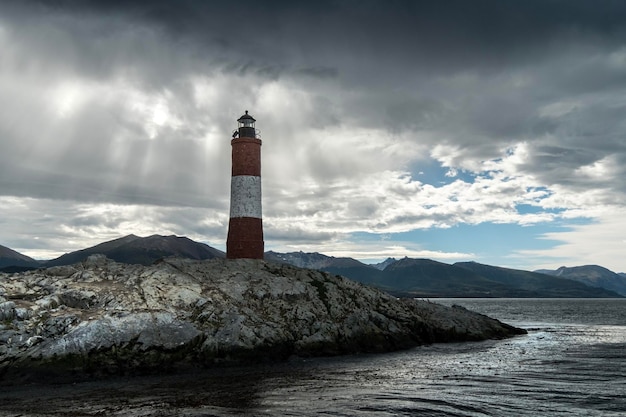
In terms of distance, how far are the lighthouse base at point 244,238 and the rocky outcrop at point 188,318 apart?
271cm

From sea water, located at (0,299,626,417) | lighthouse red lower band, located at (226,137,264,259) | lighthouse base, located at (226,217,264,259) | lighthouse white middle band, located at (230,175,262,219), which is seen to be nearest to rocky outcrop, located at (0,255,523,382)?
→ sea water, located at (0,299,626,417)

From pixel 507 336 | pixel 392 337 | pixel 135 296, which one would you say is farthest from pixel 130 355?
pixel 507 336

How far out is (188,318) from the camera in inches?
1556

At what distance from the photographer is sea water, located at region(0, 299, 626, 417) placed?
2356 centimetres

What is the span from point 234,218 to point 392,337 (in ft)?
65.1

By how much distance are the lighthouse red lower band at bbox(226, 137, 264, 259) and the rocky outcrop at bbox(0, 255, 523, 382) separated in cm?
315

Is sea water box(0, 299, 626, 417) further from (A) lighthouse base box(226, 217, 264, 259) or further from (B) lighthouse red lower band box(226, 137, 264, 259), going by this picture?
(B) lighthouse red lower band box(226, 137, 264, 259)

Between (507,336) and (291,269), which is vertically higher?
(291,269)

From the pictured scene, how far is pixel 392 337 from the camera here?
1901 inches

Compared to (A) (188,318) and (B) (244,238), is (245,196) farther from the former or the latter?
(A) (188,318)

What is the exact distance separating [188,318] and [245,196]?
17745mm

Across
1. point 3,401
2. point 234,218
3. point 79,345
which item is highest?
point 234,218

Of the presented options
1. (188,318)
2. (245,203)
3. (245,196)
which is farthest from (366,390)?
(245,196)

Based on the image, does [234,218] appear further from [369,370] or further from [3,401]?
[3,401]
